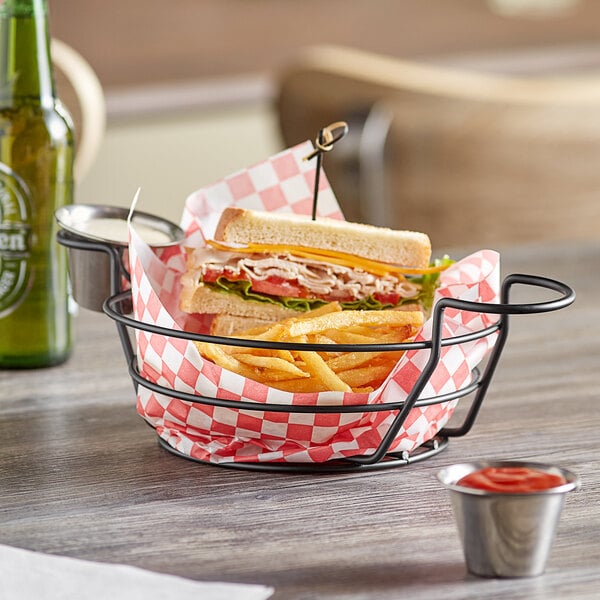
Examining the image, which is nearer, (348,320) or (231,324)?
(348,320)

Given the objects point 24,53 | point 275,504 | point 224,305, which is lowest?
point 275,504

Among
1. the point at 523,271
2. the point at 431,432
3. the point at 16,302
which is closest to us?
the point at 431,432

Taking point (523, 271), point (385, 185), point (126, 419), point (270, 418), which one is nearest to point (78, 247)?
point (126, 419)

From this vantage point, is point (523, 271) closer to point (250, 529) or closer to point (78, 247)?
point (78, 247)

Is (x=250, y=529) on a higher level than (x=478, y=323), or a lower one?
lower

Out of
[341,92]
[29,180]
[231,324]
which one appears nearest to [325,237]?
[231,324]

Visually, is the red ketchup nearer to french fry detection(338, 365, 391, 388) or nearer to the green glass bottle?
french fry detection(338, 365, 391, 388)

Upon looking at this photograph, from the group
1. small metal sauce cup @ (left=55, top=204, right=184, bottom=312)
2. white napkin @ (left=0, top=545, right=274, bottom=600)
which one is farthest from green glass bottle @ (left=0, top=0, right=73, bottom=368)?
white napkin @ (left=0, top=545, right=274, bottom=600)

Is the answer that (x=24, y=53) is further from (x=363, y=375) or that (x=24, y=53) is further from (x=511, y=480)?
(x=511, y=480)
